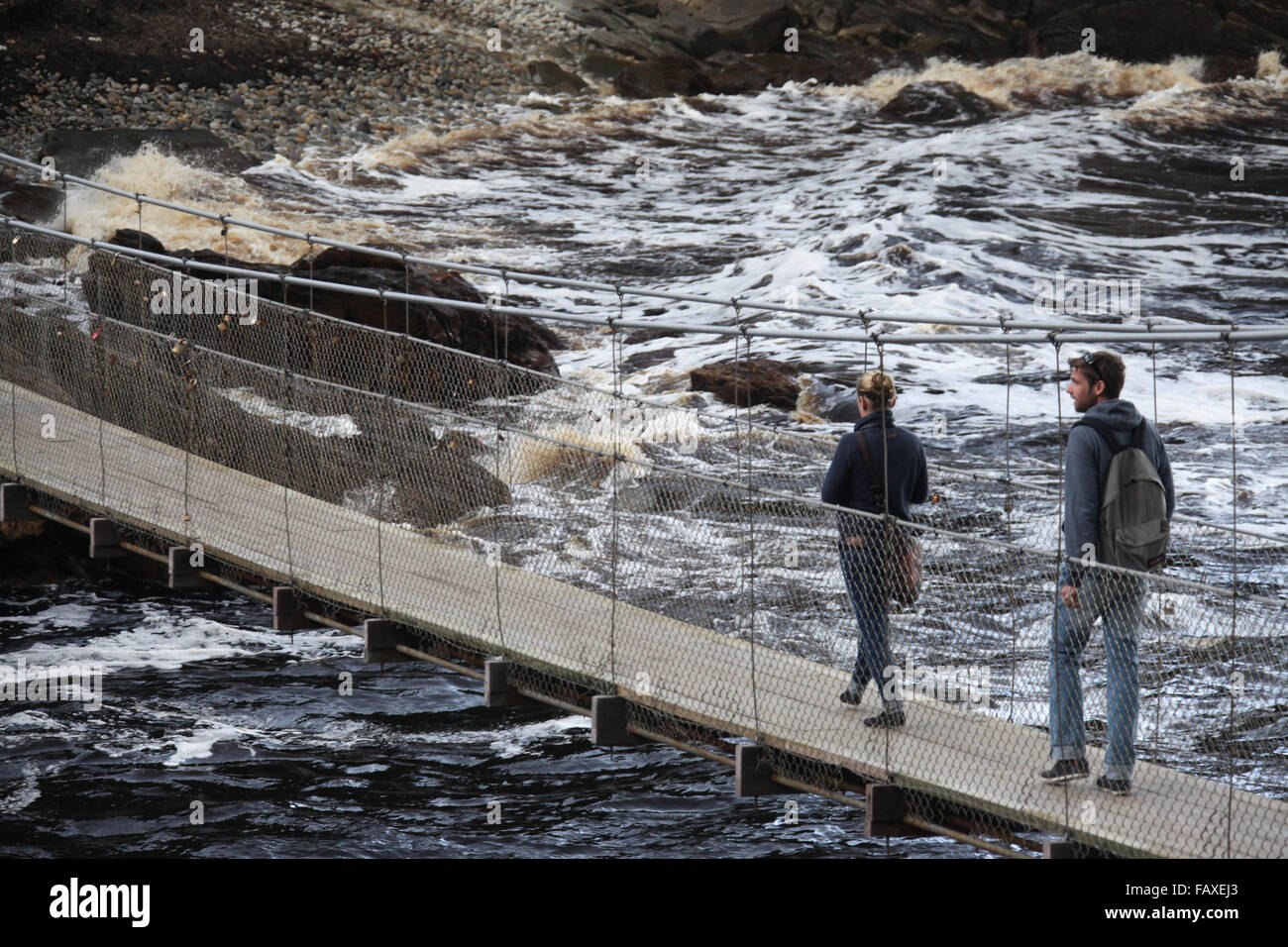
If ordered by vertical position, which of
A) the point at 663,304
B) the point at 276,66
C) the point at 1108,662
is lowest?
the point at 1108,662

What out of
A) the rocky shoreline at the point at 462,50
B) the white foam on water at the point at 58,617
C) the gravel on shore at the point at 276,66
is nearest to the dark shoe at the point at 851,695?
the white foam on water at the point at 58,617

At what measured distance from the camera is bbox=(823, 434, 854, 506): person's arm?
4660mm

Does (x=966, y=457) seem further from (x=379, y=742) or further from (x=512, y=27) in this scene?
(x=512, y=27)

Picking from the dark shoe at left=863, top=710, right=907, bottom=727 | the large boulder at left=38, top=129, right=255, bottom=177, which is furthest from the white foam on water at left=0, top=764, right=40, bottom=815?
the large boulder at left=38, top=129, right=255, bottom=177

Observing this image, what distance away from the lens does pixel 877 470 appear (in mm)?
4641

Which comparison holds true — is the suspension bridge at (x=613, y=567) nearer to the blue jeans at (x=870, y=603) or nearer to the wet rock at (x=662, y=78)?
the blue jeans at (x=870, y=603)

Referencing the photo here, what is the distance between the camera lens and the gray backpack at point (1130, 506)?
396 centimetres

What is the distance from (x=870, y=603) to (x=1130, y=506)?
91cm

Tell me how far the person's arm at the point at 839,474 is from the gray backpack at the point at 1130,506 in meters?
0.85

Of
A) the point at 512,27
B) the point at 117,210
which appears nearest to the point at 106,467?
the point at 117,210

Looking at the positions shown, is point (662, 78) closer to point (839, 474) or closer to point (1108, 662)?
point (839, 474)

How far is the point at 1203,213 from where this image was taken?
20.3 meters

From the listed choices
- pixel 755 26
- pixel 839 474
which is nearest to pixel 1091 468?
pixel 839 474

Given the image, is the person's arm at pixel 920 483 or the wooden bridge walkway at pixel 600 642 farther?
the person's arm at pixel 920 483
